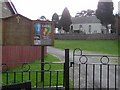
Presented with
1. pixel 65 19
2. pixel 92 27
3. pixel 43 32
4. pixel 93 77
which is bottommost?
pixel 93 77

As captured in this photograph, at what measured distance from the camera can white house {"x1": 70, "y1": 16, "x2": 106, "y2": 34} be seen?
213ft

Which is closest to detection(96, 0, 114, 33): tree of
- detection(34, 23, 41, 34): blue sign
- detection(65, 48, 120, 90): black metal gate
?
detection(65, 48, 120, 90): black metal gate

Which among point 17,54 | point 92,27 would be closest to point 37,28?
point 17,54

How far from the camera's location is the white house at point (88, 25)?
2554 inches

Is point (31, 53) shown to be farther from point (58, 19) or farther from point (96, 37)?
point (58, 19)

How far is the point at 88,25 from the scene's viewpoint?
67688 millimetres

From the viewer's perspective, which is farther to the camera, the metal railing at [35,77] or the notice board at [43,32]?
the notice board at [43,32]

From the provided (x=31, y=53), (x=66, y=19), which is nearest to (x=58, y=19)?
(x=66, y=19)

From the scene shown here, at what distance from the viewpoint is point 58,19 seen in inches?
2215

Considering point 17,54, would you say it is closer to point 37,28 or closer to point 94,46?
point 37,28

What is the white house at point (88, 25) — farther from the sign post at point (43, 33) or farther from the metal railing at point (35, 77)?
the sign post at point (43, 33)

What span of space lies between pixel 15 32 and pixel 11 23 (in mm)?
231

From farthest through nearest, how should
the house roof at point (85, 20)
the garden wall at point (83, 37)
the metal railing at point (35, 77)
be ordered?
the house roof at point (85, 20) → the garden wall at point (83, 37) → the metal railing at point (35, 77)

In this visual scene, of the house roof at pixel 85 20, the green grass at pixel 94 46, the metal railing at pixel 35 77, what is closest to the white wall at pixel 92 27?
the house roof at pixel 85 20
